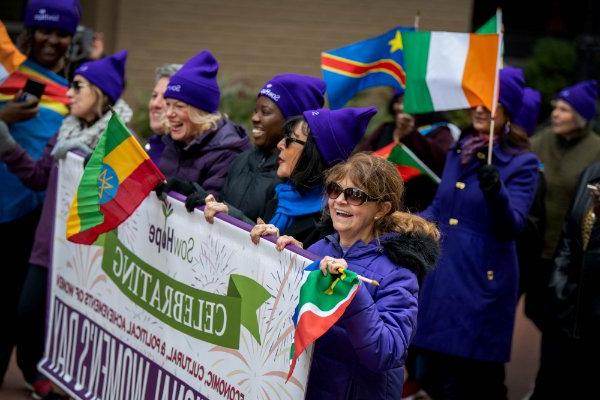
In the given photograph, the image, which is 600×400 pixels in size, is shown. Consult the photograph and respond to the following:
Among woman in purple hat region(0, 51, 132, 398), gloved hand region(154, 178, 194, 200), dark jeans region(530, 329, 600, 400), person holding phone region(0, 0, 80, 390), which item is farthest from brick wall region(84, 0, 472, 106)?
gloved hand region(154, 178, 194, 200)

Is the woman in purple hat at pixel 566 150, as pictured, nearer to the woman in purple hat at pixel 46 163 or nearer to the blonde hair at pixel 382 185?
the woman in purple hat at pixel 46 163

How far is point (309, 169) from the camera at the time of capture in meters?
6.03

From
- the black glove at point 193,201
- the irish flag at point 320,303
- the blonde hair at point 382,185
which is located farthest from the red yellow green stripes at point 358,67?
the irish flag at point 320,303

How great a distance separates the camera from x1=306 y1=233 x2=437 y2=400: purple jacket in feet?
16.1

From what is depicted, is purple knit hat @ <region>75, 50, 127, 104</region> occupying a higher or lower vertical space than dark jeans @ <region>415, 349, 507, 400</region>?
higher

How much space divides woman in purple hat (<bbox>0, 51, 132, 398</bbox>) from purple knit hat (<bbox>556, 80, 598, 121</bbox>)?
309 centimetres

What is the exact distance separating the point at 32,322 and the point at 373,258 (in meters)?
3.32

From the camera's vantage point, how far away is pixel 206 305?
5.91 meters

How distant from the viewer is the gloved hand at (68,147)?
7.48m

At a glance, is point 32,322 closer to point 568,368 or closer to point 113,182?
point 113,182

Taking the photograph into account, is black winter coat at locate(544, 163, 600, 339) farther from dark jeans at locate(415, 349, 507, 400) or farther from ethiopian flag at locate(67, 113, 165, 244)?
ethiopian flag at locate(67, 113, 165, 244)

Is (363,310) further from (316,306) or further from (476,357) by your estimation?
(476,357)

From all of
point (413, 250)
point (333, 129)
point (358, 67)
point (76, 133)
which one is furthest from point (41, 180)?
point (413, 250)

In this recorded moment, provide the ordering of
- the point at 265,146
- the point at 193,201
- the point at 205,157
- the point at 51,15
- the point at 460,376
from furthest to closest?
the point at 51,15 → the point at 460,376 → the point at 205,157 → the point at 265,146 → the point at 193,201
